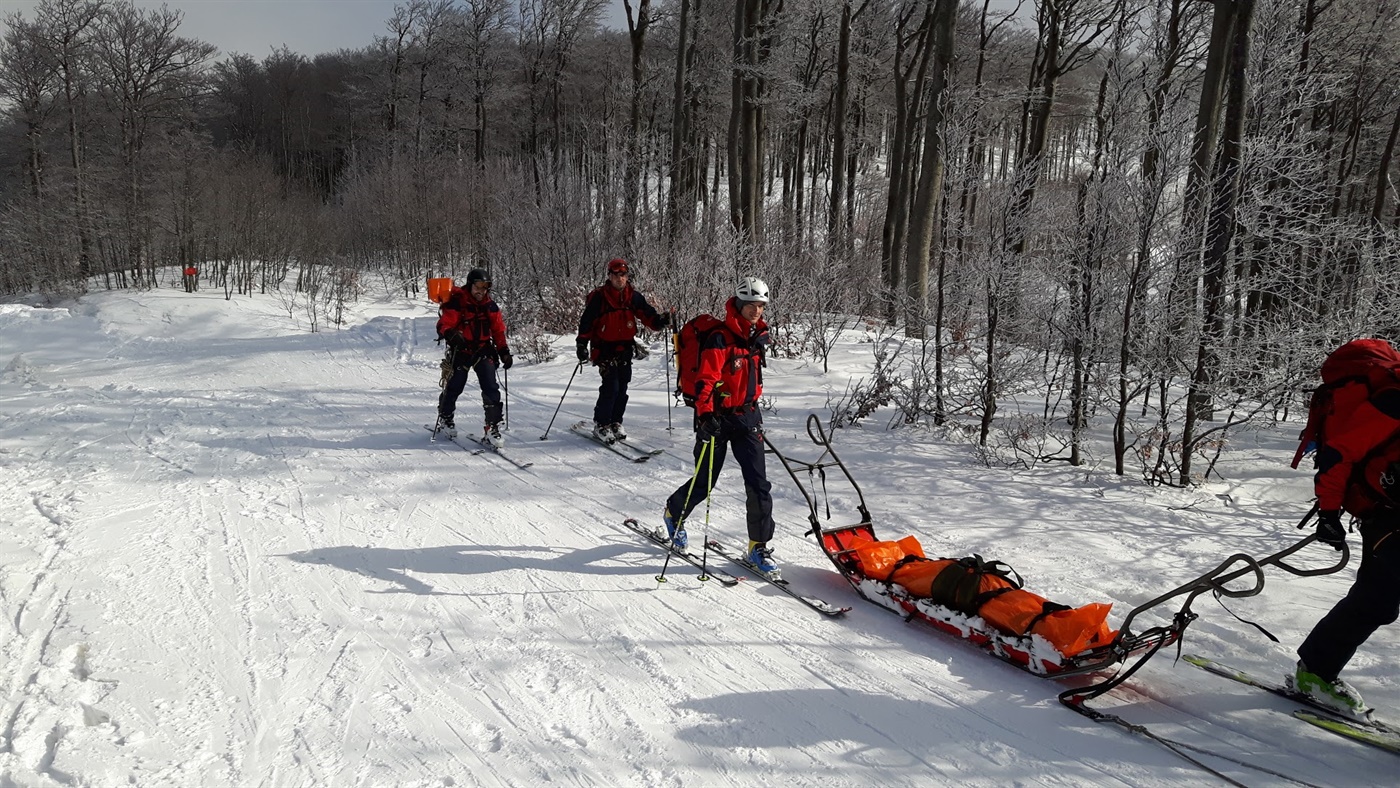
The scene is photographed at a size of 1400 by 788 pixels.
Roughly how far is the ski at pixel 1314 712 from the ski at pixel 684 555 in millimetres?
2860

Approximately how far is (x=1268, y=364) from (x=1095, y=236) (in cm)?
223

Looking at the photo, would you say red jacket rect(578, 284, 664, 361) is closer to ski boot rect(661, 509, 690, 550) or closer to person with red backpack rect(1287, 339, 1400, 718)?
ski boot rect(661, 509, 690, 550)

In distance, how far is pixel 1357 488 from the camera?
3.52m

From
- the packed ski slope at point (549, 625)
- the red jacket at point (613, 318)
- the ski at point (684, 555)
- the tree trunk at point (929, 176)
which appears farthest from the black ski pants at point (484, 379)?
the tree trunk at point (929, 176)

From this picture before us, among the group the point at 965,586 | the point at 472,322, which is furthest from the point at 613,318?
the point at 965,586

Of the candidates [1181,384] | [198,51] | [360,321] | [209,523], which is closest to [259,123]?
[198,51]

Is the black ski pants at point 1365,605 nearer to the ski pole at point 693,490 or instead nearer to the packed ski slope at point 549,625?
the packed ski slope at point 549,625

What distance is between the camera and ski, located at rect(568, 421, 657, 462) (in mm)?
7961

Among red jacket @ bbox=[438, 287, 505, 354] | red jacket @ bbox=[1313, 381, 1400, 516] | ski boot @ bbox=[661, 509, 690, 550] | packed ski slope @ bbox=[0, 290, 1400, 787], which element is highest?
red jacket @ bbox=[438, 287, 505, 354]

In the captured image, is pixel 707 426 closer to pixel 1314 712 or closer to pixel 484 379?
pixel 1314 712

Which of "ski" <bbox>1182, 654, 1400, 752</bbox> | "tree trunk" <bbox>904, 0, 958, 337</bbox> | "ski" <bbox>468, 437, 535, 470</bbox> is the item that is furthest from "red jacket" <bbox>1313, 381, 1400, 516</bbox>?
"tree trunk" <bbox>904, 0, 958, 337</bbox>

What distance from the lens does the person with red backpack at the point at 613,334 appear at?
8.40 meters

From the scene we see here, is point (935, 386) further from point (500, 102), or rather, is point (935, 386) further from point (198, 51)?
point (198, 51)

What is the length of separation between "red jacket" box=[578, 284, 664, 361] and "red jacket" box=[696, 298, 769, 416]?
10.2 ft
